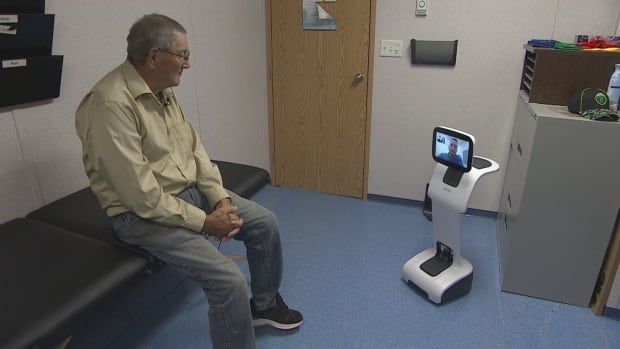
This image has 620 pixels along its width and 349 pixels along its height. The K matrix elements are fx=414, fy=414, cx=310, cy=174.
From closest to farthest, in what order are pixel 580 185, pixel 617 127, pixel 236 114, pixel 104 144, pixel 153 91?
pixel 104 144 → pixel 153 91 → pixel 617 127 → pixel 580 185 → pixel 236 114

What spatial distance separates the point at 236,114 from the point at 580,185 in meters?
2.11

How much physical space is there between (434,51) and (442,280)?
4.79 ft

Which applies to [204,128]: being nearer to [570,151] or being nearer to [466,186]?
[466,186]

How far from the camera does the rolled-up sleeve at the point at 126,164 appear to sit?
1360 mm

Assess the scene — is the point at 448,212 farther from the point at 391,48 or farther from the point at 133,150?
the point at 133,150

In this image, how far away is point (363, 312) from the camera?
200 cm

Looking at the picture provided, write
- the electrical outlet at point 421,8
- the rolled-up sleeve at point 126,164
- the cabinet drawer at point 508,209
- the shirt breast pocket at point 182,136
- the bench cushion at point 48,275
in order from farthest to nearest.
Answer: the electrical outlet at point 421,8
the cabinet drawer at point 508,209
the shirt breast pocket at point 182,136
the rolled-up sleeve at point 126,164
the bench cushion at point 48,275

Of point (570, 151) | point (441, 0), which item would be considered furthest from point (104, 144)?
point (441, 0)

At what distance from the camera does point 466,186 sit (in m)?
1.88

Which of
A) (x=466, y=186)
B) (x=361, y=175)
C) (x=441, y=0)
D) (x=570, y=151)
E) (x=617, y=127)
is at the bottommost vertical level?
(x=361, y=175)

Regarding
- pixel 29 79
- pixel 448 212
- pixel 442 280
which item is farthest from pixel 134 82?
pixel 442 280

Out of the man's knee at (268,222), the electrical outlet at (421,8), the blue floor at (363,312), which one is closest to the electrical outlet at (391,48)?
the electrical outlet at (421,8)

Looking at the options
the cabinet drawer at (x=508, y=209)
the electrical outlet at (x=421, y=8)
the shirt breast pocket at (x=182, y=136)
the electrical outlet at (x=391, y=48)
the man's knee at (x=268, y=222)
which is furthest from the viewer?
the electrical outlet at (x=391, y=48)

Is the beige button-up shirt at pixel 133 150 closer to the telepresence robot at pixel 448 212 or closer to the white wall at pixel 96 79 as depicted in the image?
the white wall at pixel 96 79
